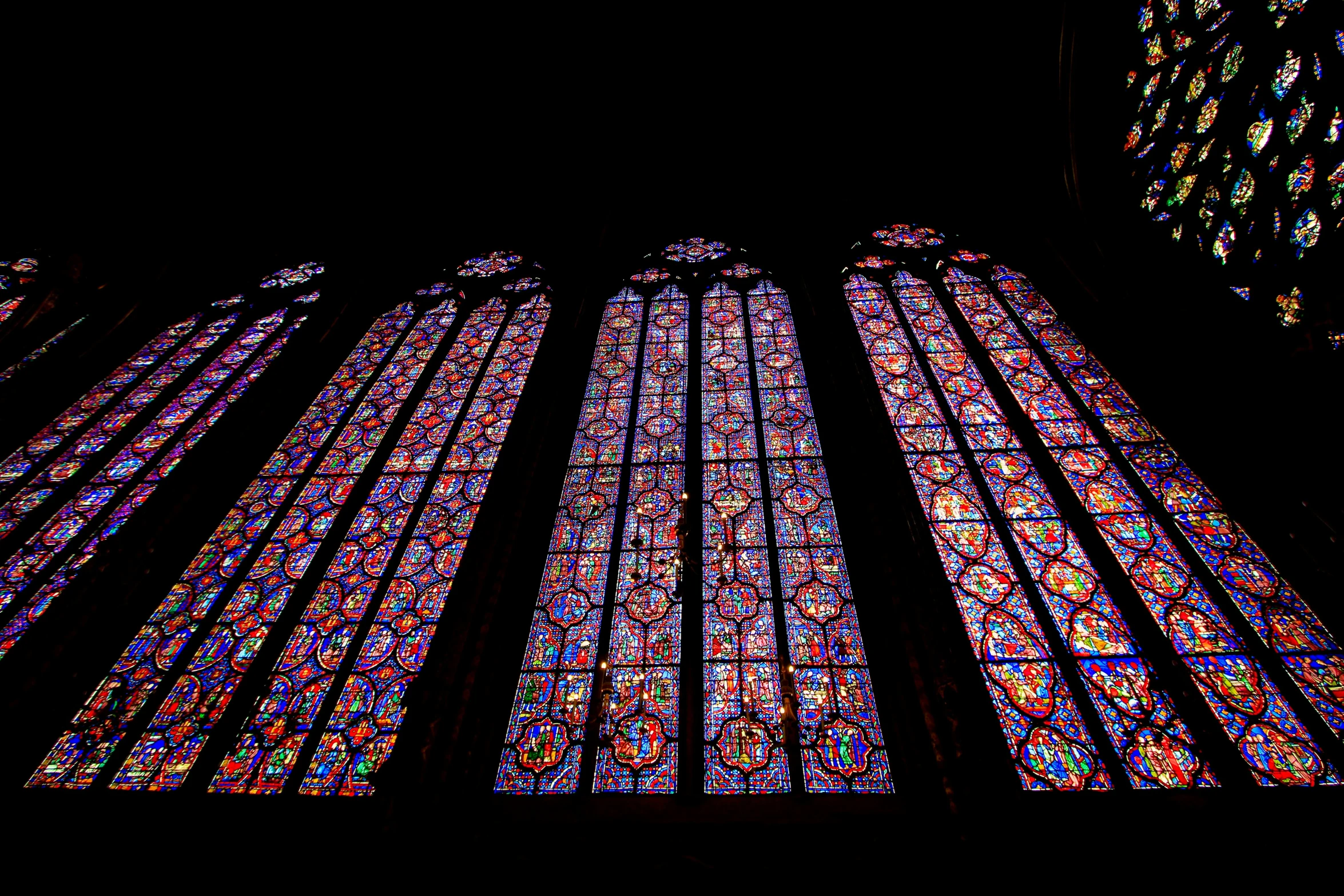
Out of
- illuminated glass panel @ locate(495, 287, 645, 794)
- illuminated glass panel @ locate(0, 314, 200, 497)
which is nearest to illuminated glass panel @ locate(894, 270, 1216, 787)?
illuminated glass panel @ locate(495, 287, 645, 794)

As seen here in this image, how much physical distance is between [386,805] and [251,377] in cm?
534

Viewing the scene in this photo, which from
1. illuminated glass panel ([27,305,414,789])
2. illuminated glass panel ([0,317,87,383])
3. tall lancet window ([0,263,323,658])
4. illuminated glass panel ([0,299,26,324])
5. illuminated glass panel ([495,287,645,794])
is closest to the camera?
illuminated glass panel ([495,287,645,794])

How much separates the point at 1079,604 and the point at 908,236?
5.85 metres

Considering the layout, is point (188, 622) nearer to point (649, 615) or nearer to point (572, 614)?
point (572, 614)

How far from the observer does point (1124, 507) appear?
4895 mm

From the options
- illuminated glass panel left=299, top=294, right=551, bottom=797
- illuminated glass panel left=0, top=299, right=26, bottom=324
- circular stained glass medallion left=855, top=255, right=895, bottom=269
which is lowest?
circular stained glass medallion left=855, top=255, right=895, bottom=269

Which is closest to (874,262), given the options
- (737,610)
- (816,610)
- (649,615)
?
(816,610)

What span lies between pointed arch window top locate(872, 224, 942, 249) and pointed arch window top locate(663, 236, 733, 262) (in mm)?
1926

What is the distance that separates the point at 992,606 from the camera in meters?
4.34

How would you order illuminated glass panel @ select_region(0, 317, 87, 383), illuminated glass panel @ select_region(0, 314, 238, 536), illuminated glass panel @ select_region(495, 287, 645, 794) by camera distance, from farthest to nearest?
illuminated glass panel @ select_region(0, 317, 87, 383), illuminated glass panel @ select_region(0, 314, 238, 536), illuminated glass panel @ select_region(495, 287, 645, 794)

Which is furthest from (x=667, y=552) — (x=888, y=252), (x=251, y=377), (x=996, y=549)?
(x=888, y=252)

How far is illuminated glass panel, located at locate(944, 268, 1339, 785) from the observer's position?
3508mm

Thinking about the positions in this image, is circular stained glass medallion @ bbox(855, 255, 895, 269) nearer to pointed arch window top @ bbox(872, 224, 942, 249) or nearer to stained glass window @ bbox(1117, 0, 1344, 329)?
pointed arch window top @ bbox(872, 224, 942, 249)

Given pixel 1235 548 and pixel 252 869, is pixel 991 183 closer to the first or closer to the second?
pixel 1235 548
